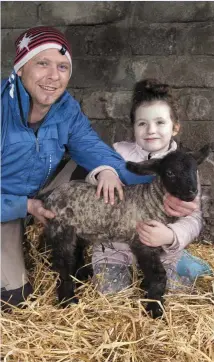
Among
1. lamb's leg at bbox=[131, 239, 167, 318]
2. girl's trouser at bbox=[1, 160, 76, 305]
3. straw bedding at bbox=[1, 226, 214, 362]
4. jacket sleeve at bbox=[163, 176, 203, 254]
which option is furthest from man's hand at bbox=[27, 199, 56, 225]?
jacket sleeve at bbox=[163, 176, 203, 254]

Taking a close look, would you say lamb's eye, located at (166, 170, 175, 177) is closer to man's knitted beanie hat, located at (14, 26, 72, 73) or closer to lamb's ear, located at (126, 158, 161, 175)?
lamb's ear, located at (126, 158, 161, 175)

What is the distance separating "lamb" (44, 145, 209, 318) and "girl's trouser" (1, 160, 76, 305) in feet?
0.87

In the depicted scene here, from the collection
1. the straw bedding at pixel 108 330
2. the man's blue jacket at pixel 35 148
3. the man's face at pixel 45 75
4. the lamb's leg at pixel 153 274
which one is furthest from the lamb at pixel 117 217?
the man's face at pixel 45 75

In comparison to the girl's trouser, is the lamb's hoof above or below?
below

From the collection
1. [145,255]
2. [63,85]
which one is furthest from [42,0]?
[145,255]

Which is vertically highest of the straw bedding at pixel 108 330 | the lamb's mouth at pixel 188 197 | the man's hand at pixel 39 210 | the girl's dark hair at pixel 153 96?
the girl's dark hair at pixel 153 96

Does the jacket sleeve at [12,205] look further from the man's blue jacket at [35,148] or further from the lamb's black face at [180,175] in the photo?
the lamb's black face at [180,175]

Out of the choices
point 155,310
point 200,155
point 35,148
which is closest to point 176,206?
point 200,155

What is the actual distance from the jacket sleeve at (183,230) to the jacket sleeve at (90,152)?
1.02 feet

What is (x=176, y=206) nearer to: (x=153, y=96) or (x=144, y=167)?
(x=144, y=167)

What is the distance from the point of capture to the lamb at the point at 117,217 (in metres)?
2.69

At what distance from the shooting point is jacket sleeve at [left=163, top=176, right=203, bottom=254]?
9.31 feet

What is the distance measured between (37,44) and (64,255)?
1136 mm

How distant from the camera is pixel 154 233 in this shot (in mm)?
2697
